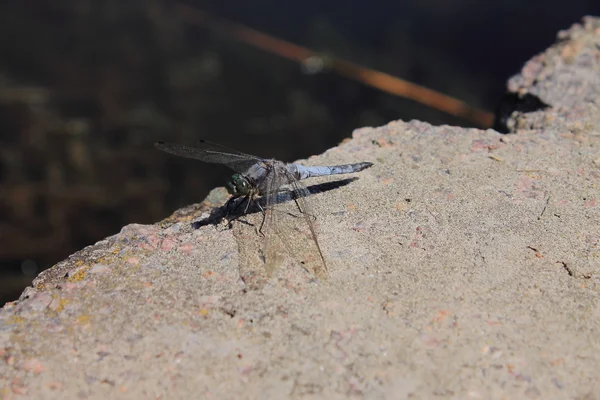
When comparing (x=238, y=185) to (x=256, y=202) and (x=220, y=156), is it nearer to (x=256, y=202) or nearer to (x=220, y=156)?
(x=256, y=202)

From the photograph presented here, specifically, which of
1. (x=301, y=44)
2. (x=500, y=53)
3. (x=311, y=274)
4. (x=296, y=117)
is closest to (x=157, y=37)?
(x=301, y=44)

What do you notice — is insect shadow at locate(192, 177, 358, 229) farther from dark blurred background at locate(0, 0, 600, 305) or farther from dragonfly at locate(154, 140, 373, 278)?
dark blurred background at locate(0, 0, 600, 305)

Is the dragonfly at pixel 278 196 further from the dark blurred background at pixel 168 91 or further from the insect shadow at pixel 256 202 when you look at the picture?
the dark blurred background at pixel 168 91

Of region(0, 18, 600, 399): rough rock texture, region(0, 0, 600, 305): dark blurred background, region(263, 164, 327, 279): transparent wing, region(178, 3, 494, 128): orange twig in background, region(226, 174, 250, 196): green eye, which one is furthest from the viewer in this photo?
region(178, 3, 494, 128): orange twig in background

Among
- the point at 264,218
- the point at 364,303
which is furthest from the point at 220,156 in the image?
the point at 364,303

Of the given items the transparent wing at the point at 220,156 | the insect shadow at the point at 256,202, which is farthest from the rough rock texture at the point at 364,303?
the transparent wing at the point at 220,156

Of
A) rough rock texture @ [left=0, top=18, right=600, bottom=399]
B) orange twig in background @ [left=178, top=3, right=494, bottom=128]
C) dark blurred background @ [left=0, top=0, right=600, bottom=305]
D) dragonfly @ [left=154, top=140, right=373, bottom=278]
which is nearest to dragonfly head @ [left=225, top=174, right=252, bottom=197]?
dragonfly @ [left=154, top=140, right=373, bottom=278]
